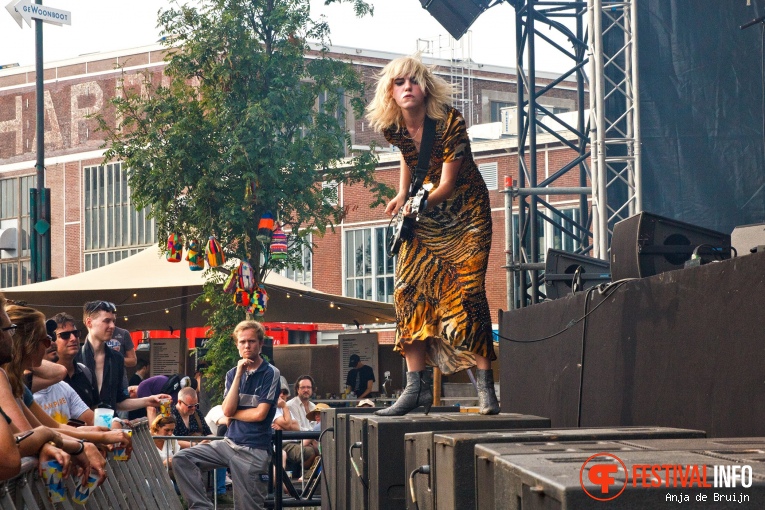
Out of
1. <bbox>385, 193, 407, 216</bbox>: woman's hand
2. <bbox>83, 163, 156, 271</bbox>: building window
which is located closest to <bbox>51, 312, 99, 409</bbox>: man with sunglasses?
<bbox>385, 193, 407, 216</bbox>: woman's hand

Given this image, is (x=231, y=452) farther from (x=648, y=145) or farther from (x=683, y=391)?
(x=648, y=145)

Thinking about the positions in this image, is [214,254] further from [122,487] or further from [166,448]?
[122,487]

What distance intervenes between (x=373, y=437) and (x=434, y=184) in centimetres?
134

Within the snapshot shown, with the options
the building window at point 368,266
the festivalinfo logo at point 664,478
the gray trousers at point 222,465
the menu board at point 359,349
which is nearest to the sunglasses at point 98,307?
the gray trousers at point 222,465

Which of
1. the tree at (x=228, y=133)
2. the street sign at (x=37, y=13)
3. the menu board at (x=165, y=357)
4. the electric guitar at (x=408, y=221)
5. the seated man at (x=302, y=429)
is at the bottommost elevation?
the seated man at (x=302, y=429)

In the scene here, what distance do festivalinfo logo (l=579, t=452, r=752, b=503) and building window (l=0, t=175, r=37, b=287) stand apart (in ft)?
167

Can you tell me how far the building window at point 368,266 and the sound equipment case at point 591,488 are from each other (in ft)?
127

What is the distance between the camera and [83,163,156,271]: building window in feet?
159

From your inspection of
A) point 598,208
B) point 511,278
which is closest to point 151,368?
point 511,278

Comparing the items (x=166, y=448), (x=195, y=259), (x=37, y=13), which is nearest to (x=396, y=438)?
(x=166, y=448)

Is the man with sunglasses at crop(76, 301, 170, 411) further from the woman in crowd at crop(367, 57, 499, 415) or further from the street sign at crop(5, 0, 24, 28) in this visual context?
the street sign at crop(5, 0, 24, 28)

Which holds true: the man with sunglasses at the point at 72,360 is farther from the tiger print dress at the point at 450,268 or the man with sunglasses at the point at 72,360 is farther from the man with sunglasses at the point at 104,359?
the tiger print dress at the point at 450,268

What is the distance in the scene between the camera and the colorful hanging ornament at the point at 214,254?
1720 centimetres

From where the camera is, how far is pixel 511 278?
13.3 meters
